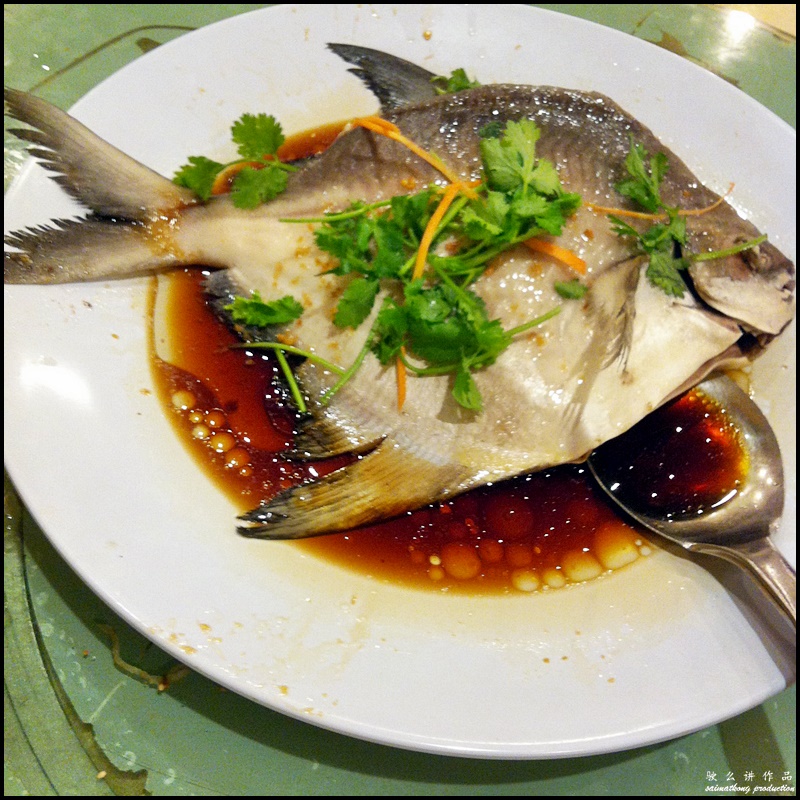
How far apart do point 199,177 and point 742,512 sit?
1.86 meters

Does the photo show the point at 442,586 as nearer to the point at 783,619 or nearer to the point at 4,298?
the point at 783,619

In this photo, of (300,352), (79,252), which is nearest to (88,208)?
(79,252)

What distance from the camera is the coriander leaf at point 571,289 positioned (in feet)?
5.71

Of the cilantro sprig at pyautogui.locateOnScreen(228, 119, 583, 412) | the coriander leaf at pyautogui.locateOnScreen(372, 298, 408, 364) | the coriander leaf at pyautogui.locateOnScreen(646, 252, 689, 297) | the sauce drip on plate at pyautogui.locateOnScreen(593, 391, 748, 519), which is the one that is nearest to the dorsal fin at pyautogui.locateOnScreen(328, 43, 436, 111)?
the cilantro sprig at pyautogui.locateOnScreen(228, 119, 583, 412)

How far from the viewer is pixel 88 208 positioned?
6.19ft

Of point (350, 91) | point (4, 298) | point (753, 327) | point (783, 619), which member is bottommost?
point (783, 619)

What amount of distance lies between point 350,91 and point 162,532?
1.66 meters

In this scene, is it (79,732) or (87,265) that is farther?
(87,265)

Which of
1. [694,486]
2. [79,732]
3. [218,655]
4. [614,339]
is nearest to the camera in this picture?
[218,655]

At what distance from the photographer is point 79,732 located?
5.36 feet

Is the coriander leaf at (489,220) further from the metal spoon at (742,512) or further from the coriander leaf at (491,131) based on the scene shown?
the metal spoon at (742,512)

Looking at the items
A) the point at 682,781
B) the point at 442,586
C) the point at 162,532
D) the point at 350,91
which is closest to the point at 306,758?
the point at 442,586

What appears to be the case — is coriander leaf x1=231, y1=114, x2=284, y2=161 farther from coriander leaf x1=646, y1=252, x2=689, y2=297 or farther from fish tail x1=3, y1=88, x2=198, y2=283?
coriander leaf x1=646, y1=252, x2=689, y2=297

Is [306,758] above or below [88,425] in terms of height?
below
